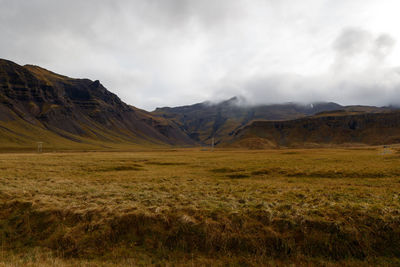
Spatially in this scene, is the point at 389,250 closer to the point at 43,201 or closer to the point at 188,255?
the point at 188,255

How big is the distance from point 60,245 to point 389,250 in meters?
15.8

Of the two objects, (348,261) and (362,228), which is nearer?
(348,261)

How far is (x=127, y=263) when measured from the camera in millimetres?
9672

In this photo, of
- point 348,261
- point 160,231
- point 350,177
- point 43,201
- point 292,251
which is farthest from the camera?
point 350,177

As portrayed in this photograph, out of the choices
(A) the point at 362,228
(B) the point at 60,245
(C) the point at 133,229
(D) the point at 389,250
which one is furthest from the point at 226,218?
(B) the point at 60,245

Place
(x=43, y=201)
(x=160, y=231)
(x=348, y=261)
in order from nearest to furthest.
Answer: (x=348, y=261), (x=160, y=231), (x=43, y=201)

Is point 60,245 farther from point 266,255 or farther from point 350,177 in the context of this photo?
point 350,177

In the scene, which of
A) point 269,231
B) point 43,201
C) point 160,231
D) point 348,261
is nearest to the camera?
point 348,261

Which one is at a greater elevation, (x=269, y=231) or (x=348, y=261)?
(x=269, y=231)

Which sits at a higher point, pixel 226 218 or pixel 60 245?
pixel 226 218

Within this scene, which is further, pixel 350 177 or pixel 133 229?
pixel 350 177

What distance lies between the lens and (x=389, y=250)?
9.52 metres

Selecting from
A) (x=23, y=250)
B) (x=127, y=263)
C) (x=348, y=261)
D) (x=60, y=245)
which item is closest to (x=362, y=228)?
(x=348, y=261)

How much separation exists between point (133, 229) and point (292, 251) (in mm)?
8154
